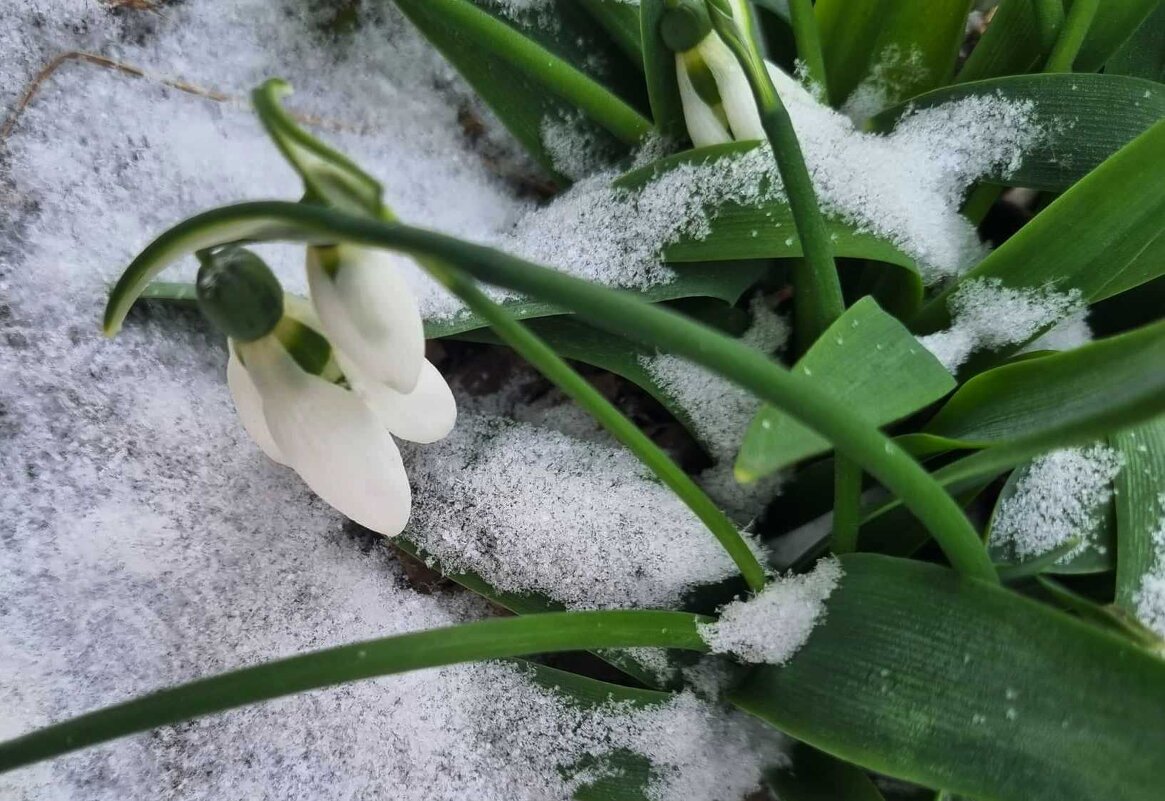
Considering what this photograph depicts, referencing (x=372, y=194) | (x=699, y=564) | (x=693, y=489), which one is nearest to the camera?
(x=372, y=194)

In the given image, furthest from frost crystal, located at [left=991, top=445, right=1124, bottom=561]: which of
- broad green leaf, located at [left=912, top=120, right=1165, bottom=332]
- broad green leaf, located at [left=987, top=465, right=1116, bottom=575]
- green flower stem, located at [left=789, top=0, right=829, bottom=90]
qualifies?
green flower stem, located at [left=789, top=0, right=829, bottom=90]

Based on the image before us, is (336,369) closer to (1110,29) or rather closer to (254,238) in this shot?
(254,238)

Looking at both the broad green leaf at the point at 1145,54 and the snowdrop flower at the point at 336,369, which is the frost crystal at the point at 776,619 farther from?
the broad green leaf at the point at 1145,54

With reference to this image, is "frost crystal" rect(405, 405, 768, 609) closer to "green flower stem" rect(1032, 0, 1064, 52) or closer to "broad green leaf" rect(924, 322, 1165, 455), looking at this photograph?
"broad green leaf" rect(924, 322, 1165, 455)

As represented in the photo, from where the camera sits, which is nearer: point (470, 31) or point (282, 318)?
point (282, 318)

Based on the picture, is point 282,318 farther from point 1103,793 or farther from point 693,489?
point 1103,793

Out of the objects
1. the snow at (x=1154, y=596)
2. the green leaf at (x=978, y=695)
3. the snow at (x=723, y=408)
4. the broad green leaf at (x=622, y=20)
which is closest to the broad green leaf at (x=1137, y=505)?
the snow at (x=1154, y=596)

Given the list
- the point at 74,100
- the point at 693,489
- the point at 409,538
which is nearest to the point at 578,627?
the point at 693,489

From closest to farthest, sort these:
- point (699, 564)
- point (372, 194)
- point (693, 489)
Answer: point (372, 194), point (693, 489), point (699, 564)
